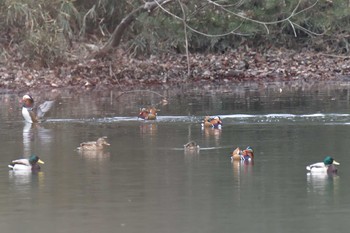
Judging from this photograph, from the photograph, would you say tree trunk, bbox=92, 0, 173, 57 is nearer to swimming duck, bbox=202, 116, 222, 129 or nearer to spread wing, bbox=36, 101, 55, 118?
spread wing, bbox=36, 101, 55, 118

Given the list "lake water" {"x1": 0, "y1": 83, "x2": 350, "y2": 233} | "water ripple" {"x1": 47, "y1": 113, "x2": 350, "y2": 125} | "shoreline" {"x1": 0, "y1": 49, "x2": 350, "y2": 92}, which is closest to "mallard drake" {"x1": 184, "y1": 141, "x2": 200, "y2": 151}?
"lake water" {"x1": 0, "y1": 83, "x2": 350, "y2": 233}

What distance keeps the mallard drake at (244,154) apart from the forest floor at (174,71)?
12320 millimetres

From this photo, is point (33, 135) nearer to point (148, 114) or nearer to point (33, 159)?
point (148, 114)

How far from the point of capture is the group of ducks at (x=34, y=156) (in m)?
14.0

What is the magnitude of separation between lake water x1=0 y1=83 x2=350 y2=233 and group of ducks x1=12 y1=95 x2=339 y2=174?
0.16 metres

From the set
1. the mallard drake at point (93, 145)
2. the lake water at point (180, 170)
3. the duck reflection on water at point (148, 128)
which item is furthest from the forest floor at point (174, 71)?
the mallard drake at point (93, 145)

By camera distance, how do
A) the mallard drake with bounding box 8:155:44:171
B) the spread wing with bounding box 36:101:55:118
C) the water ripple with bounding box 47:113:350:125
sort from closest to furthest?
1. the mallard drake with bounding box 8:155:44:171
2. the water ripple with bounding box 47:113:350:125
3. the spread wing with bounding box 36:101:55:118

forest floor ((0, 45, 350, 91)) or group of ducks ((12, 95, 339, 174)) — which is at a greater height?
forest floor ((0, 45, 350, 91))

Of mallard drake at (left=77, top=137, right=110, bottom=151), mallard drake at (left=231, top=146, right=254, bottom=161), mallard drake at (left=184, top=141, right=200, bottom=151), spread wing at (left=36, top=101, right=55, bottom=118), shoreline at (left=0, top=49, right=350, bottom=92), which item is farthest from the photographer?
shoreline at (left=0, top=49, right=350, bottom=92)

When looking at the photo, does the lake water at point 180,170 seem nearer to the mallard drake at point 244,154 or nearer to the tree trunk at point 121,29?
the mallard drake at point 244,154

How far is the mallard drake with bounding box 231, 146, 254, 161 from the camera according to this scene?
1422 cm

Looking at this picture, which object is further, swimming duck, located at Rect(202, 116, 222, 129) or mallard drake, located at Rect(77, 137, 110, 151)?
swimming duck, located at Rect(202, 116, 222, 129)

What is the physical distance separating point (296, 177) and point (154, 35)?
17573 mm

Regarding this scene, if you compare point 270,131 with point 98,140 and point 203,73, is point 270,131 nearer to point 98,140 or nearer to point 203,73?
point 98,140
